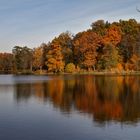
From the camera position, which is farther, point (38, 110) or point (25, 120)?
point (38, 110)

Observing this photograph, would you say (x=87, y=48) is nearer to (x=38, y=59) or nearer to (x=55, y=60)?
(x=55, y=60)

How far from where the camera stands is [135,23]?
7688cm

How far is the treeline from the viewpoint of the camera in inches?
2680

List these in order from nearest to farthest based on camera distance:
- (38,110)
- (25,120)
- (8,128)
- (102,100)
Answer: (8,128) → (25,120) → (38,110) → (102,100)

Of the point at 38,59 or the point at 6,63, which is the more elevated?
the point at 38,59

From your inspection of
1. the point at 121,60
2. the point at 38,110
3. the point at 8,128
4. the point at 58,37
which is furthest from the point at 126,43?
the point at 8,128

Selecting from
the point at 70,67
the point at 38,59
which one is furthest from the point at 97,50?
the point at 38,59

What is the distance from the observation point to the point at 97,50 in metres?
71.1

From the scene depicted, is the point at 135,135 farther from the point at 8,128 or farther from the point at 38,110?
the point at 38,110

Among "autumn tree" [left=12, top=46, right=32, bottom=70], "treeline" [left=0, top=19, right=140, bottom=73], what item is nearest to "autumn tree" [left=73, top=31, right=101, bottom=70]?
"treeline" [left=0, top=19, right=140, bottom=73]

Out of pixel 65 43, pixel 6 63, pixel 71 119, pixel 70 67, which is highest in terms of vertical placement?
pixel 65 43

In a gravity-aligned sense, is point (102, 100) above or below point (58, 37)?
below

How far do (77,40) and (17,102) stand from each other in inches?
1977

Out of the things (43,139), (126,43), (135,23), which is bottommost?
(43,139)
